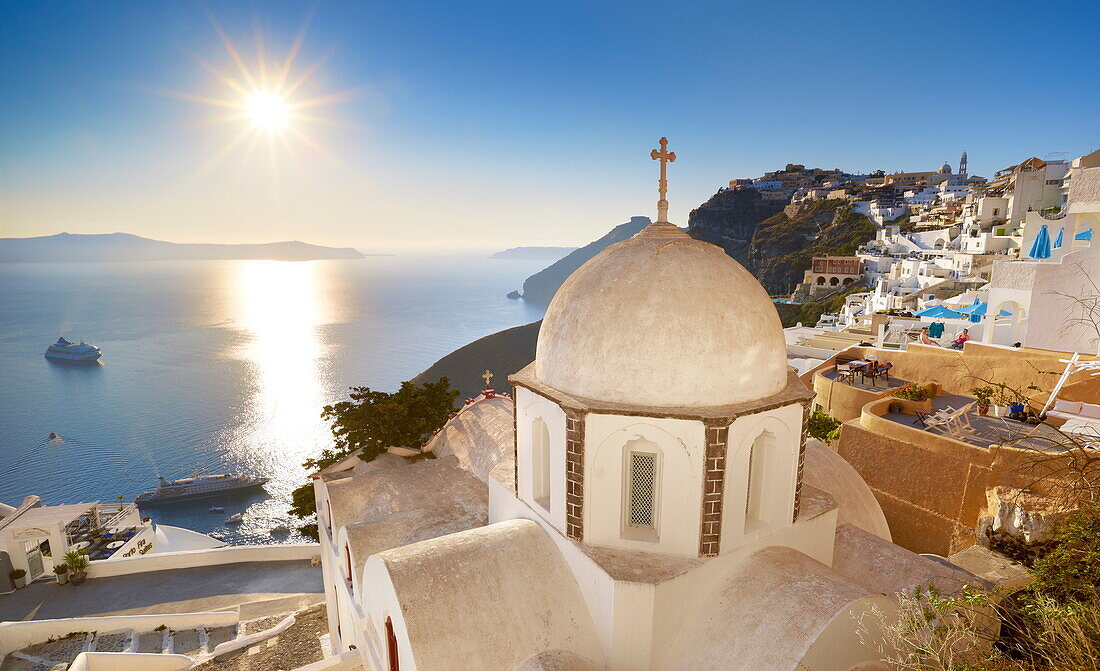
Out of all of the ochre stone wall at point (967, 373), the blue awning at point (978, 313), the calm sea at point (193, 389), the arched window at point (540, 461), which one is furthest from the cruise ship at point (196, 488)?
the blue awning at point (978, 313)

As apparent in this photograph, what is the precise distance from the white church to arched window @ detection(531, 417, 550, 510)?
3 centimetres

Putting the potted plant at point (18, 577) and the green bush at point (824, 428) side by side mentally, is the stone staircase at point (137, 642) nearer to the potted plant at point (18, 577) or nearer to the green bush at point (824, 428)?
the potted plant at point (18, 577)

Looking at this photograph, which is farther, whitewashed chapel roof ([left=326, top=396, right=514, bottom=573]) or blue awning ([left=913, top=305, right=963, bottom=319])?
blue awning ([left=913, top=305, right=963, bottom=319])

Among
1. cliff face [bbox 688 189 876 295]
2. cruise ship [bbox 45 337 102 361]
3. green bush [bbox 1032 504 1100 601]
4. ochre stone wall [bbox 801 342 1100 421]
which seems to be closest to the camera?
green bush [bbox 1032 504 1100 601]

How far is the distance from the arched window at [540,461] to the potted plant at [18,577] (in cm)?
2222

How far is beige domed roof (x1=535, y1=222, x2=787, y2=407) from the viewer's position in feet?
21.5

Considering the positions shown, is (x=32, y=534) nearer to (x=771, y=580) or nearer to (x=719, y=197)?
(x=771, y=580)

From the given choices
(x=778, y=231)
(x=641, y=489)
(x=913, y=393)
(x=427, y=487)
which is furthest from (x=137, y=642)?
(x=778, y=231)

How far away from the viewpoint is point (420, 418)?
16031 millimetres

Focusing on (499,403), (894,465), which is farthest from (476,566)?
(894,465)

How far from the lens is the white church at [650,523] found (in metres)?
6.20

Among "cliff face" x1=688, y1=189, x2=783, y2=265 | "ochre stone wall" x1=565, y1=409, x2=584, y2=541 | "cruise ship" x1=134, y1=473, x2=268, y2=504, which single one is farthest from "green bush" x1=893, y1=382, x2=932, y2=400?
"cliff face" x1=688, y1=189, x2=783, y2=265

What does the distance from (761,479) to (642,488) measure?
68.6 inches

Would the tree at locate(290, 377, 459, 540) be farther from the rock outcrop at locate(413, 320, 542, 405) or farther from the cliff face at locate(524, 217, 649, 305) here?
the cliff face at locate(524, 217, 649, 305)
